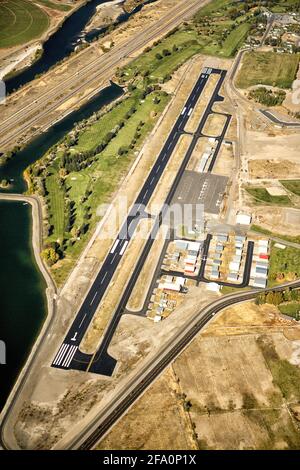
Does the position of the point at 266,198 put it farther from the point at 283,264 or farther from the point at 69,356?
the point at 69,356

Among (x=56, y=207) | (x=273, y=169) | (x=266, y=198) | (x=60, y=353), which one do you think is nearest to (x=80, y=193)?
(x=56, y=207)

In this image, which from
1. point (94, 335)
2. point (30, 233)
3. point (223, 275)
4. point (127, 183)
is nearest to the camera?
point (94, 335)

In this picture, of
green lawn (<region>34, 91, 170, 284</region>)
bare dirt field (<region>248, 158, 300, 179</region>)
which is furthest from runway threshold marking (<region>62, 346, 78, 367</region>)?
bare dirt field (<region>248, 158, 300, 179</region>)

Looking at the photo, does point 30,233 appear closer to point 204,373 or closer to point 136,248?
point 136,248

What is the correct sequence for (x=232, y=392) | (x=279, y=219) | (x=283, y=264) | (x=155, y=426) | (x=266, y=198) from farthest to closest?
(x=266, y=198) < (x=279, y=219) < (x=283, y=264) < (x=232, y=392) < (x=155, y=426)

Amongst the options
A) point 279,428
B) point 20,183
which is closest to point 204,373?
point 279,428

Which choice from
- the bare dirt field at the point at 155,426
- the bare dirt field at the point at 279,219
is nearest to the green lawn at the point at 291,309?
the bare dirt field at the point at 279,219

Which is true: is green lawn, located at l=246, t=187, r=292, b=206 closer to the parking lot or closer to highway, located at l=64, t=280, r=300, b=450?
the parking lot
